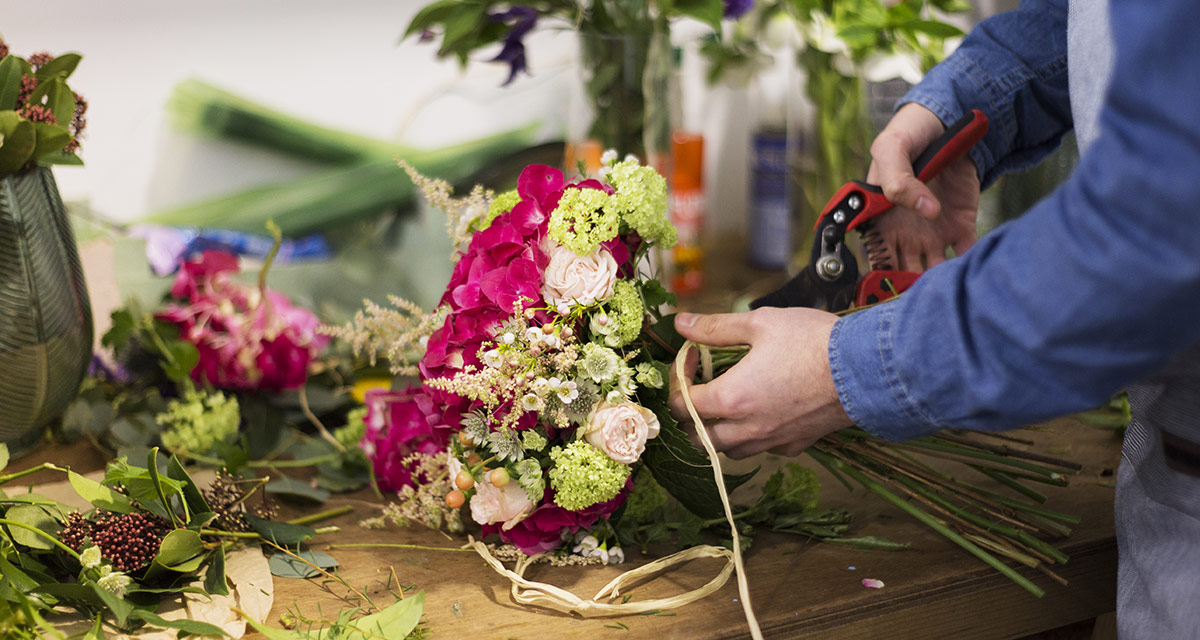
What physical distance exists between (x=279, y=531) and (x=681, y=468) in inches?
13.5

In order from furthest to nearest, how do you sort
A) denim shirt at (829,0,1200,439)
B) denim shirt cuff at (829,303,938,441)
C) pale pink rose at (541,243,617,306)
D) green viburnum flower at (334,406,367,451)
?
green viburnum flower at (334,406,367,451), pale pink rose at (541,243,617,306), denim shirt cuff at (829,303,938,441), denim shirt at (829,0,1200,439)

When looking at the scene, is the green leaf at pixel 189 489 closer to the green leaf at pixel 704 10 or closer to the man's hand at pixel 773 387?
the man's hand at pixel 773 387

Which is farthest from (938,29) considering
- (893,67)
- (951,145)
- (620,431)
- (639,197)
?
(620,431)

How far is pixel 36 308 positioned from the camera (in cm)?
83

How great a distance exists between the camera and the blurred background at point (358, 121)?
123 centimetres

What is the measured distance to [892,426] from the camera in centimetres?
60

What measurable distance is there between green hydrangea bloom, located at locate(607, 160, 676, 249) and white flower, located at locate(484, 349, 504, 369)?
147 mm

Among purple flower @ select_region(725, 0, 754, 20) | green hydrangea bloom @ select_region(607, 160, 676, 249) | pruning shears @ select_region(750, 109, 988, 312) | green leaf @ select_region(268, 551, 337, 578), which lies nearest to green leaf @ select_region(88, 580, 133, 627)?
green leaf @ select_region(268, 551, 337, 578)

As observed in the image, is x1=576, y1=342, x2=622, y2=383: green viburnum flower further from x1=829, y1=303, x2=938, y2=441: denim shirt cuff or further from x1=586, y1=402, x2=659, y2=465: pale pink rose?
x1=829, y1=303, x2=938, y2=441: denim shirt cuff

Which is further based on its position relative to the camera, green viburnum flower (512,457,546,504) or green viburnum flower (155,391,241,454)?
green viburnum flower (155,391,241,454)

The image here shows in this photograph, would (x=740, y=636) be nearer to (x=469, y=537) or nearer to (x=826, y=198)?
(x=469, y=537)

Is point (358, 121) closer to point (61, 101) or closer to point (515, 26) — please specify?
point (515, 26)

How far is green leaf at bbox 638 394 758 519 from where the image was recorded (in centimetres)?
71

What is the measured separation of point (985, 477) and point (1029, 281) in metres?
0.44
